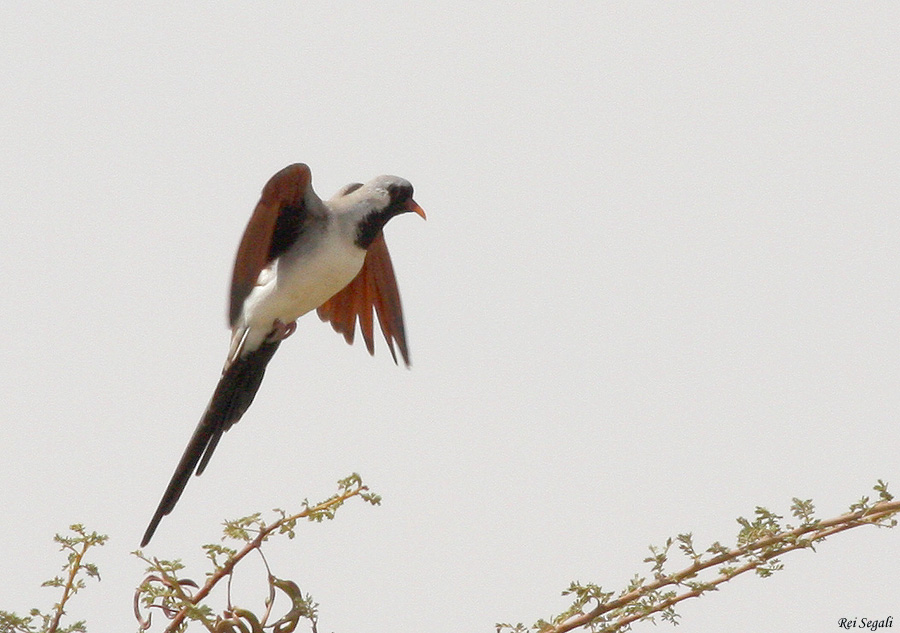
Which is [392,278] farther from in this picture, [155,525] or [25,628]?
[25,628]

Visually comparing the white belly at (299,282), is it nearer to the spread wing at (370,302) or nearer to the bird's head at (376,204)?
the bird's head at (376,204)

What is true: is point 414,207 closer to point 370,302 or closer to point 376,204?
point 376,204

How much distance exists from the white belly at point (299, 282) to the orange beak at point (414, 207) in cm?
25

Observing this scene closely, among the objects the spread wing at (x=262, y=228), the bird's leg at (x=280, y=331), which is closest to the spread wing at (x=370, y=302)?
the bird's leg at (x=280, y=331)

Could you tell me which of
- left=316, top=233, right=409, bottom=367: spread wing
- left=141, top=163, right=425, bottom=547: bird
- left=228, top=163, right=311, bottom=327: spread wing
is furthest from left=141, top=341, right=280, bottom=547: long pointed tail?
left=316, top=233, right=409, bottom=367: spread wing

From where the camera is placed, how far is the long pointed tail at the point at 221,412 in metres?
3.52

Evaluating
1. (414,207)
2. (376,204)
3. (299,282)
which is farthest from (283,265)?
(414,207)

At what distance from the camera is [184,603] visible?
6.06ft

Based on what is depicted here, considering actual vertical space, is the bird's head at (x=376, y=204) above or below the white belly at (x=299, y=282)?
above

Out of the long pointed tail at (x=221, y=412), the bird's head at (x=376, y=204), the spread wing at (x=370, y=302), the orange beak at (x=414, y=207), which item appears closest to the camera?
the long pointed tail at (x=221, y=412)

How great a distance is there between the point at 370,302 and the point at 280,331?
0.53 m

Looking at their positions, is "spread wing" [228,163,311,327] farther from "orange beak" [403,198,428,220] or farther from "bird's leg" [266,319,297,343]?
"orange beak" [403,198,428,220]

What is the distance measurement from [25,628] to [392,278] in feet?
8.32

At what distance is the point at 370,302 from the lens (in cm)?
441
